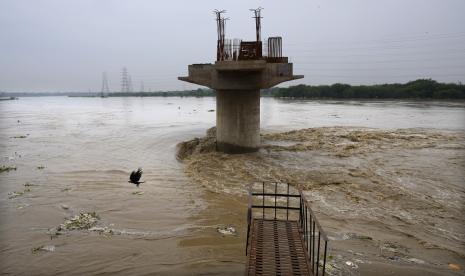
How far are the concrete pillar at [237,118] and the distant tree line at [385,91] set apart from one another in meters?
74.7

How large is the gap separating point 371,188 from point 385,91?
93424 millimetres

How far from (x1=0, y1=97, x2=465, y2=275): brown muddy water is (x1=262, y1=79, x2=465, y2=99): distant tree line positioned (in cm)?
6832

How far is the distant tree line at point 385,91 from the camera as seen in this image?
80125 mm

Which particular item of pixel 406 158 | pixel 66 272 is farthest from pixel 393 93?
pixel 66 272

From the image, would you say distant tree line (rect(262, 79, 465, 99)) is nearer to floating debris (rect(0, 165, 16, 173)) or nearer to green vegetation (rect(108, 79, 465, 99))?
green vegetation (rect(108, 79, 465, 99))

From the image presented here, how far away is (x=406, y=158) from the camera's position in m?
18.5

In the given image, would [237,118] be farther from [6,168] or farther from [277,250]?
[277,250]

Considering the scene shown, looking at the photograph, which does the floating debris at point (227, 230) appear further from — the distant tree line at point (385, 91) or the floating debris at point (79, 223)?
the distant tree line at point (385, 91)

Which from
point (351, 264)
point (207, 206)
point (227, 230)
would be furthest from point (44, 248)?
point (351, 264)

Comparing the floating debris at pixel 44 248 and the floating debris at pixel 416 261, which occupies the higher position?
the floating debris at pixel 44 248

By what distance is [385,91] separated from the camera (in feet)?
322

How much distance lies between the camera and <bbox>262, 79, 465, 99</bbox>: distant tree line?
80125mm

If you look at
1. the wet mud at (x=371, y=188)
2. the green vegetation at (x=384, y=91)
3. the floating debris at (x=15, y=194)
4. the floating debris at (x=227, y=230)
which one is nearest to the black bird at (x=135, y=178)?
the wet mud at (x=371, y=188)

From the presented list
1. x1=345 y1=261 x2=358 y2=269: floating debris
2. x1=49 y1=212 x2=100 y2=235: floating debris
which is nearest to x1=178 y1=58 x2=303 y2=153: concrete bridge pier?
x1=49 y1=212 x2=100 y2=235: floating debris
